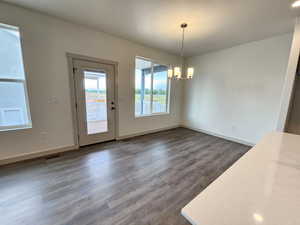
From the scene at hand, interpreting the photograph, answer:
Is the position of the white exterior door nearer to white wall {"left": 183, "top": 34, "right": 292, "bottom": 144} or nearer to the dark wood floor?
the dark wood floor

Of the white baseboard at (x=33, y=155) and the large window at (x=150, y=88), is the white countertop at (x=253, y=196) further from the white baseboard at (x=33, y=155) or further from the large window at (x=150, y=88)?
the large window at (x=150, y=88)

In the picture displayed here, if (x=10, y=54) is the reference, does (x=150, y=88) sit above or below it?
below

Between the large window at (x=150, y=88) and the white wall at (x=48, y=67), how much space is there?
3.08 ft

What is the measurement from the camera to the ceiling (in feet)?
6.84

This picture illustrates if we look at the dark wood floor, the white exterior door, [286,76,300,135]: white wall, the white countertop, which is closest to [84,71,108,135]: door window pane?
the white exterior door

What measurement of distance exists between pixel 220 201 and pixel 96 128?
3300 millimetres

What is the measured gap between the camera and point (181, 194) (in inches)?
71.9

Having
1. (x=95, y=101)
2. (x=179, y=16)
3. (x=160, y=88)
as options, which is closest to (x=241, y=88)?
(x=160, y=88)

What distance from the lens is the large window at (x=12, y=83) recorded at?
2.33 m

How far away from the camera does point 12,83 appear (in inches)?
95.3

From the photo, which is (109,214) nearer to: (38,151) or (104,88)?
(38,151)

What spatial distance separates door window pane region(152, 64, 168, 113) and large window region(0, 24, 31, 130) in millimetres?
3319

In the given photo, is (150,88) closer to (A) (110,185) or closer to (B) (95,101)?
(B) (95,101)

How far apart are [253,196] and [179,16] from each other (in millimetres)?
2810
